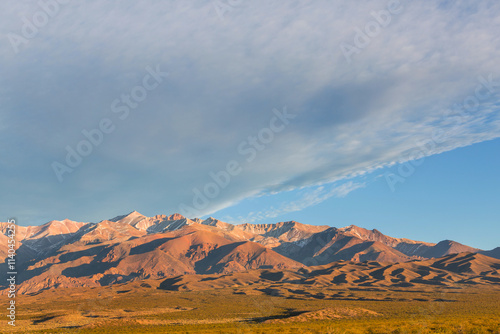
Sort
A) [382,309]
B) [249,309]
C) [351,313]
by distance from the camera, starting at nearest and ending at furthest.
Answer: [351,313] < [382,309] < [249,309]

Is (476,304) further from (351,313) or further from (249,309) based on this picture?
(249,309)

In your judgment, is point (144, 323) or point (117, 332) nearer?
point (117, 332)

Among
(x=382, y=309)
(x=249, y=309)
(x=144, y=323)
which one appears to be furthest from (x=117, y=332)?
(x=382, y=309)

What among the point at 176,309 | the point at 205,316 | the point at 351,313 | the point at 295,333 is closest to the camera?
the point at 295,333

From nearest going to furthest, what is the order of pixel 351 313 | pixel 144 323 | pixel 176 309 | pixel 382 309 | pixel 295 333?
pixel 295 333, pixel 144 323, pixel 351 313, pixel 382 309, pixel 176 309

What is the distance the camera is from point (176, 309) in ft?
529

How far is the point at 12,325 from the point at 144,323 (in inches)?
1590

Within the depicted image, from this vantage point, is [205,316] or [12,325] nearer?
[12,325]

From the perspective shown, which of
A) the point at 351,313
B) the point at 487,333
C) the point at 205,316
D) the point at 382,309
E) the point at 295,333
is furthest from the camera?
the point at 382,309

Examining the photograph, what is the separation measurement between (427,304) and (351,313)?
5378 cm

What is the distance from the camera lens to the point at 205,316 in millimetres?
131125

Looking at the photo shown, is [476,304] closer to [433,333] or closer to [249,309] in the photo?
[249,309]

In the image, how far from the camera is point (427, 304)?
515 ft

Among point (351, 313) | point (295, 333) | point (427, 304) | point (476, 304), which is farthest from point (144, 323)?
point (476, 304)
